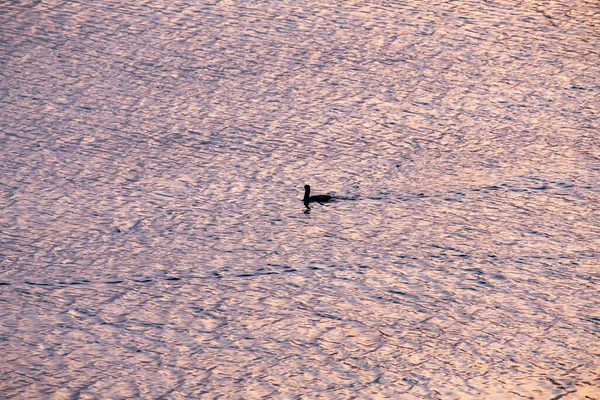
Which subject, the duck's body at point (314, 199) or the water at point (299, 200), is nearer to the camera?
the water at point (299, 200)

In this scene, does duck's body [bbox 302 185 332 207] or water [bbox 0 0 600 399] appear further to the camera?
duck's body [bbox 302 185 332 207]

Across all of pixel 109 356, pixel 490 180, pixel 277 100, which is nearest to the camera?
pixel 109 356

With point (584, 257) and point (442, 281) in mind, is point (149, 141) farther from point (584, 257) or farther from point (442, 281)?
point (584, 257)

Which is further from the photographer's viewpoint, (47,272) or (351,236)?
(351,236)

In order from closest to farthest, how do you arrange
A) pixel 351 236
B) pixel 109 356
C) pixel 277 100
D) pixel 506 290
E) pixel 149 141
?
pixel 109 356, pixel 506 290, pixel 351 236, pixel 149 141, pixel 277 100

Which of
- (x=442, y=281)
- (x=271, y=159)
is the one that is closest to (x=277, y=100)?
(x=271, y=159)

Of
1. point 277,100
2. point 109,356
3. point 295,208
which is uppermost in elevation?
point 277,100

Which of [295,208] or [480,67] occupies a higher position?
[480,67]
